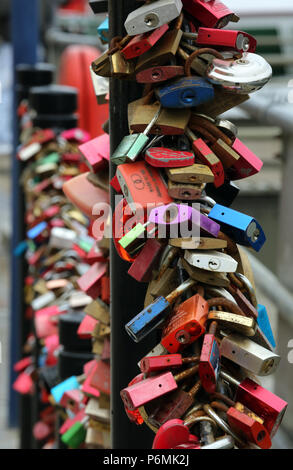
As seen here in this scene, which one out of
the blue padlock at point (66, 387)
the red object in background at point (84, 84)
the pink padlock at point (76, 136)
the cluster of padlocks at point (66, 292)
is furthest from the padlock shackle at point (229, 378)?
the red object in background at point (84, 84)

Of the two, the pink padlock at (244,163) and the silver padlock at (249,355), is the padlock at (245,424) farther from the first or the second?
the pink padlock at (244,163)

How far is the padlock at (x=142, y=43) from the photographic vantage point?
2.65 ft

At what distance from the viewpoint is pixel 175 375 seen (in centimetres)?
76

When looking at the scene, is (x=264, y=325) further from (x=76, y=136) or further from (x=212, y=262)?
(x=76, y=136)

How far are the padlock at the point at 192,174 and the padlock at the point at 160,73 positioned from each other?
88mm

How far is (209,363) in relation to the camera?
28.5 inches

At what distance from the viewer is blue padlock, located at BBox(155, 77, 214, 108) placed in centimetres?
80

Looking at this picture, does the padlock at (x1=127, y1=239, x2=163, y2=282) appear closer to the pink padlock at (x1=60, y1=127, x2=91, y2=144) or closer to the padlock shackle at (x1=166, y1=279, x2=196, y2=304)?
the padlock shackle at (x1=166, y1=279, x2=196, y2=304)

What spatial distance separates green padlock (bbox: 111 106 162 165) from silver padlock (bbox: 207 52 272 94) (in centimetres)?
7

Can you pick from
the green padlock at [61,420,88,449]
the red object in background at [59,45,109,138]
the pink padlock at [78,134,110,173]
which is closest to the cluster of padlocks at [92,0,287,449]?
the pink padlock at [78,134,110,173]

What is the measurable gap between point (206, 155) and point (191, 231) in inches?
3.2

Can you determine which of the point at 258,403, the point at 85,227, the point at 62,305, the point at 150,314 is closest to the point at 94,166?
the point at 150,314
